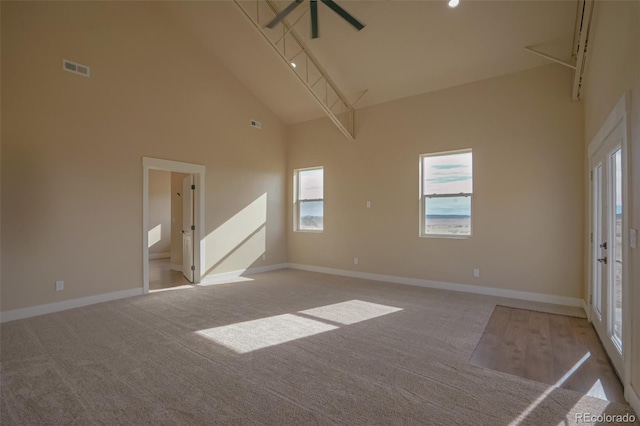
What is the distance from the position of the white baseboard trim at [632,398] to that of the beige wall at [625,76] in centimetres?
4

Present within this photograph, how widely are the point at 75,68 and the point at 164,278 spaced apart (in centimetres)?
399

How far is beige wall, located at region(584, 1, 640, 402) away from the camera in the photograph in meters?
2.00

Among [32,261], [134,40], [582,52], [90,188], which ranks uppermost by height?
[134,40]

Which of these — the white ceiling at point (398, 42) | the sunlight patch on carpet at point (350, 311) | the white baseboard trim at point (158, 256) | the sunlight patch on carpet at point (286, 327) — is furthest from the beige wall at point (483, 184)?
the white baseboard trim at point (158, 256)

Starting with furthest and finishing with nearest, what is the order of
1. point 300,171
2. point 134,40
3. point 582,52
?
1. point 300,171
2. point 134,40
3. point 582,52

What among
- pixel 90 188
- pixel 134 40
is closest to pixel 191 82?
pixel 134 40

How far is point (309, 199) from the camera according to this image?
291 inches

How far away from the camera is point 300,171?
762cm

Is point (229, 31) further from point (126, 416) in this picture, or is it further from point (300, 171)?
point (126, 416)

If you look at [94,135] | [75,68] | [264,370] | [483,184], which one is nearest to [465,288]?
[483,184]

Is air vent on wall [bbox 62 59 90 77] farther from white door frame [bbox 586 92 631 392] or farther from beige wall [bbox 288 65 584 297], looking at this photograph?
white door frame [bbox 586 92 631 392]

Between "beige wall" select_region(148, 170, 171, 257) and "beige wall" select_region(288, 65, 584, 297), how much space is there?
19.4ft

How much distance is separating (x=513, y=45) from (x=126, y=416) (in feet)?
19.4

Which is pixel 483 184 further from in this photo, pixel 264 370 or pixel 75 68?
pixel 75 68
